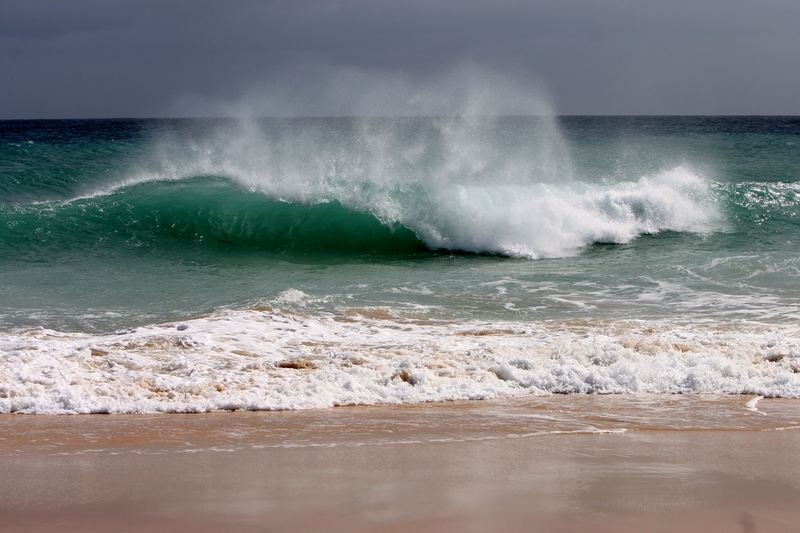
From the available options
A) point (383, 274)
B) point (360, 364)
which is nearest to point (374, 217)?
point (383, 274)

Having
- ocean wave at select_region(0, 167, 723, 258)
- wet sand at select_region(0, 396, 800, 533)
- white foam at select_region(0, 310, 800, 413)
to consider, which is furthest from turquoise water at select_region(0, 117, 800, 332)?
wet sand at select_region(0, 396, 800, 533)

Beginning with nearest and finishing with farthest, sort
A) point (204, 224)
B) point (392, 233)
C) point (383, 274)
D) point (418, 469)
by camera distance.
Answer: point (418, 469) → point (383, 274) → point (392, 233) → point (204, 224)

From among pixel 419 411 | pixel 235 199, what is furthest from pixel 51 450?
pixel 235 199

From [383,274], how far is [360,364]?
17.1ft

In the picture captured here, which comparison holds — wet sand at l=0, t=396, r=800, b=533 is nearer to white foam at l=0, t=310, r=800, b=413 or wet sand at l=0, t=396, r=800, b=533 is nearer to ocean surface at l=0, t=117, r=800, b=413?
white foam at l=0, t=310, r=800, b=413

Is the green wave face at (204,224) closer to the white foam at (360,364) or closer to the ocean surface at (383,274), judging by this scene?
the ocean surface at (383,274)

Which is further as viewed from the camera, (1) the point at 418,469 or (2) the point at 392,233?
(2) the point at 392,233

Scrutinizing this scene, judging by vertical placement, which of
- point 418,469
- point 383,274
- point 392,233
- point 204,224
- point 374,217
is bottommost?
point 418,469

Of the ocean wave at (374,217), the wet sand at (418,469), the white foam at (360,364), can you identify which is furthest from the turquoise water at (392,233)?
the wet sand at (418,469)

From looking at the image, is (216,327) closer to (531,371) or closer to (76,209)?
(531,371)

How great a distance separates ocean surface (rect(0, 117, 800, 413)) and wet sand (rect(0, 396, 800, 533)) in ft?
1.97

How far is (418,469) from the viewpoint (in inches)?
184

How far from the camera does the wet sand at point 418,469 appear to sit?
3930 mm

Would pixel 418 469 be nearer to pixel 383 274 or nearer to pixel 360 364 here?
pixel 360 364
